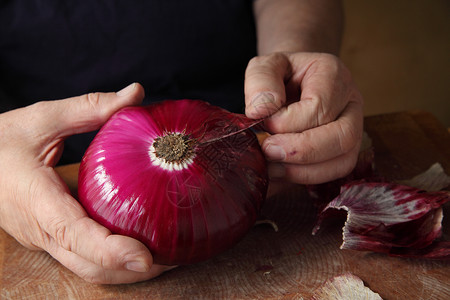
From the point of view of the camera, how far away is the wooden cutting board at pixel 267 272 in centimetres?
89

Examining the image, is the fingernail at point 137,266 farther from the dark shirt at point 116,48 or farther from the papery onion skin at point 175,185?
the dark shirt at point 116,48

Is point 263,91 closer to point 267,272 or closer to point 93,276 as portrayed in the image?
point 267,272

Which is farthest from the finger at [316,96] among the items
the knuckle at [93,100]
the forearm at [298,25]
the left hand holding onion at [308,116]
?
the knuckle at [93,100]

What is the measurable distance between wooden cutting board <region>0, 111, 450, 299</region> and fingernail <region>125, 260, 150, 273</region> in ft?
0.35

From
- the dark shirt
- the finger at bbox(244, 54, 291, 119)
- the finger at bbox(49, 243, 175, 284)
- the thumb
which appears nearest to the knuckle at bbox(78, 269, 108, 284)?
the finger at bbox(49, 243, 175, 284)

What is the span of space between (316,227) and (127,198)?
15.9 inches

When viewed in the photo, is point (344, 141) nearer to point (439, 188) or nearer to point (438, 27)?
point (439, 188)

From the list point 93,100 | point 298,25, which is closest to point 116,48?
point 93,100

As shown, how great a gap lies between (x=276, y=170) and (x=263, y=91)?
170mm

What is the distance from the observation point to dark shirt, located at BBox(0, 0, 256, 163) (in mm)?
1211

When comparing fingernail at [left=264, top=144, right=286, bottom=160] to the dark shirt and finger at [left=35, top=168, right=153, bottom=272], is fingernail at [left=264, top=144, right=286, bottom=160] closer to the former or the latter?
finger at [left=35, top=168, right=153, bottom=272]

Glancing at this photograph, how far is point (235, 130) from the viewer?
88 centimetres

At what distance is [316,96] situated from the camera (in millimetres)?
942

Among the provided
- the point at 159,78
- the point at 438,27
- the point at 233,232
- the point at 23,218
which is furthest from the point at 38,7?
the point at 438,27
